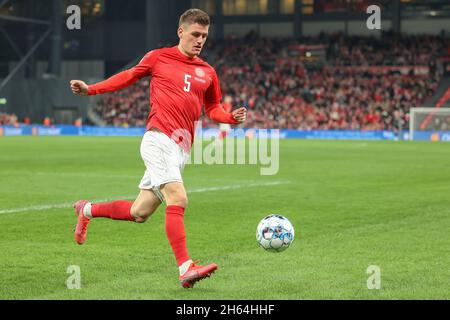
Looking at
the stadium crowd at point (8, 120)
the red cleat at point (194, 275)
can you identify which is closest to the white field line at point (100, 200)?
the red cleat at point (194, 275)

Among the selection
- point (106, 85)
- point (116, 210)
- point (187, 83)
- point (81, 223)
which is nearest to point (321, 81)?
point (81, 223)

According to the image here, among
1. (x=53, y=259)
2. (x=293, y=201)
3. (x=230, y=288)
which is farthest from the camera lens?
(x=293, y=201)

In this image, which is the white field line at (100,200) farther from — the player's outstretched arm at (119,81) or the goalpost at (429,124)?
the goalpost at (429,124)

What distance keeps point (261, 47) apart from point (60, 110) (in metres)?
14.3

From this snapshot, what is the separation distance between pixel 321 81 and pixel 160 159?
165 feet

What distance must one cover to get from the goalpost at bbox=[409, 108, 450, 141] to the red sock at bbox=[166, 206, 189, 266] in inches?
1560

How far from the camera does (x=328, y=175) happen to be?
70.2 ft

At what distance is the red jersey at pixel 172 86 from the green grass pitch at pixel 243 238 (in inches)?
53.1

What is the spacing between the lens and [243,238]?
1070 centimetres

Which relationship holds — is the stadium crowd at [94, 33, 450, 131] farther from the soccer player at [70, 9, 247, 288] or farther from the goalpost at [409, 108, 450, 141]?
the soccer player at [70, 9, 247, 288]

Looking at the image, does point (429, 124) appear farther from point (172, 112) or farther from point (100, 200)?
point (172, 112)
